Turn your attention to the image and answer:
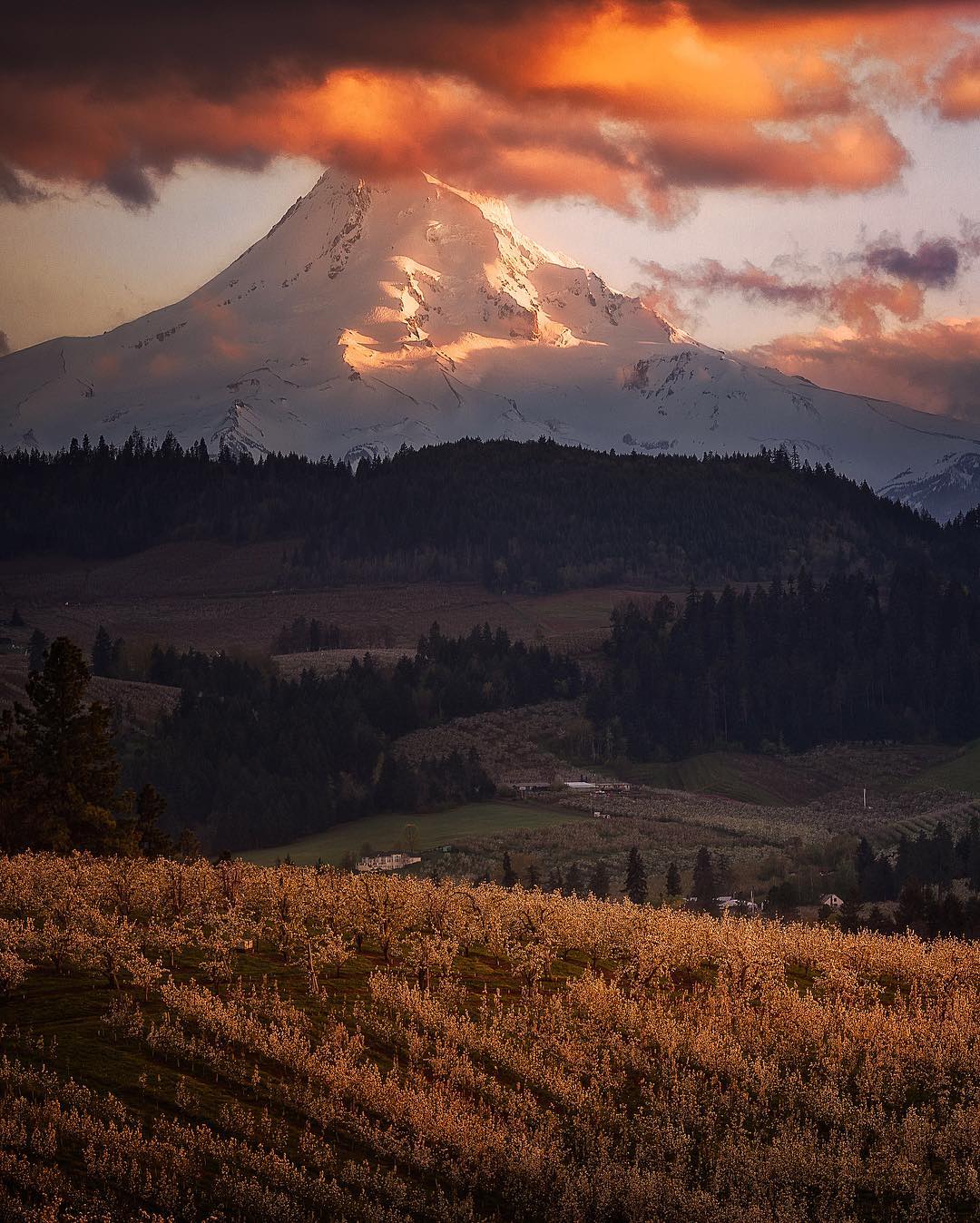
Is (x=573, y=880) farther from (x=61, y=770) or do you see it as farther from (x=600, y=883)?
(x=61, y=770)

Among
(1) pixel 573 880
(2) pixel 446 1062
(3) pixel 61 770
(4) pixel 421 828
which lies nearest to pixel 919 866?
(1) pixel 573 880

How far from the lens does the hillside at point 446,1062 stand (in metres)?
36.3

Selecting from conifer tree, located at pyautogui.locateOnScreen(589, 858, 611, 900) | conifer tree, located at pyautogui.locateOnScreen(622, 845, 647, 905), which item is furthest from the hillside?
conifer tree, located at pyautogui.locateOnScreen(589, 858, 611, 900)

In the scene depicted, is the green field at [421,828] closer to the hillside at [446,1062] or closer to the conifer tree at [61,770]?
the conifer tree at [61,770]

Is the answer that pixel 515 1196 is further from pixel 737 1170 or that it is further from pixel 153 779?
pixel 153 779

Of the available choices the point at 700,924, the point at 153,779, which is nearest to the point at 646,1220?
the point at 700,924

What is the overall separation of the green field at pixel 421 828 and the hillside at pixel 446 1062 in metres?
91.8

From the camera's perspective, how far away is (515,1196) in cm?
3709

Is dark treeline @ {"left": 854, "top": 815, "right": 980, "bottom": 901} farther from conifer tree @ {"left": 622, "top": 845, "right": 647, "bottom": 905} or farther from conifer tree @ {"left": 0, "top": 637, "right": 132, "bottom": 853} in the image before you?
conifer tree @ {"left": 0, "top": 637, "right": 132, "bottom": 853}

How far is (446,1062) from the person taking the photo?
140ft

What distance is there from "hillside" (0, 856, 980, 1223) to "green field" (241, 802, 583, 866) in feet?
301

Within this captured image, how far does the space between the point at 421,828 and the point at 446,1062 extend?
128469 millimetres

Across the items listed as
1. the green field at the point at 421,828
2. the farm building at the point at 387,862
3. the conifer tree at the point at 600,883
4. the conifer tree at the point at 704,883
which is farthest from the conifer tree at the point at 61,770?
the green field at the point at 421,828

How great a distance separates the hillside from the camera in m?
36.3
